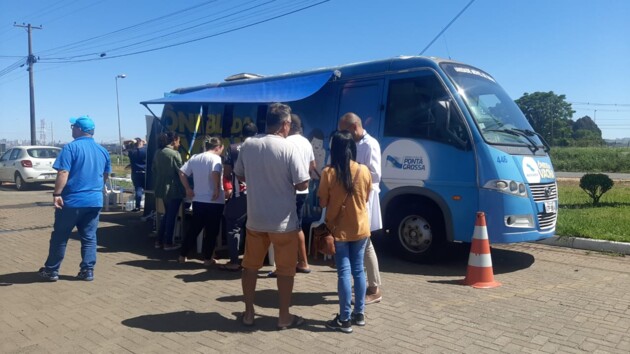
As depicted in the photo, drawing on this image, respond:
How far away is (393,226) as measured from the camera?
7.06 meters

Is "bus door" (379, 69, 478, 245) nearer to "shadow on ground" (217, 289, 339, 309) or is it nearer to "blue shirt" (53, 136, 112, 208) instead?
"shadow on ground" (217, 289, 339, 309)

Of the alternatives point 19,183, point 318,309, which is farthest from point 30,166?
point 318,309

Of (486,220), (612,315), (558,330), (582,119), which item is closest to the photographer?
(558,330)

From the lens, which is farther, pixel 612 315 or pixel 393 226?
pixel 393 226

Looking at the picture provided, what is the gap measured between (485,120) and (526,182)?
92 centimetres

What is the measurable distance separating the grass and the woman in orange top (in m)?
5.23

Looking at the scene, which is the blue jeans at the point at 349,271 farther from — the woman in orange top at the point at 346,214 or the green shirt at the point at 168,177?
the green shirt at the point at 168,177

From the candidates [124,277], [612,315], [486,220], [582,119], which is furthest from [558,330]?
[582,119]

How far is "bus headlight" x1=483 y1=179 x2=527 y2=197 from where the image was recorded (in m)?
6.18

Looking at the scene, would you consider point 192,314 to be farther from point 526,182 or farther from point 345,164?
point 526,182

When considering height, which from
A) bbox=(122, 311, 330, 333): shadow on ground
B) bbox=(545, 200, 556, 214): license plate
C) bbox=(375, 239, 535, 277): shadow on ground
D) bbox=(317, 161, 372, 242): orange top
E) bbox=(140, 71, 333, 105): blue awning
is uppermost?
bbox=(140, 71, 333, 105): blue awning

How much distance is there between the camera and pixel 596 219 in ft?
30.9

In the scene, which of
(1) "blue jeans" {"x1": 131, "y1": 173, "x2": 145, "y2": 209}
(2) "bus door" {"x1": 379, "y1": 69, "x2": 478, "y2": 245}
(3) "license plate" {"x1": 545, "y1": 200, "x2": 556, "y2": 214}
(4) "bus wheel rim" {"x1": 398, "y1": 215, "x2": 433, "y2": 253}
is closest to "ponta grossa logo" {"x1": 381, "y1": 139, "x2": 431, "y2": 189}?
(2) "bus door" {"x1": 379, "y1": 69, "x2": 478, "y2": 245}

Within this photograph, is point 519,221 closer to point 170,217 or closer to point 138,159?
point 170,217
